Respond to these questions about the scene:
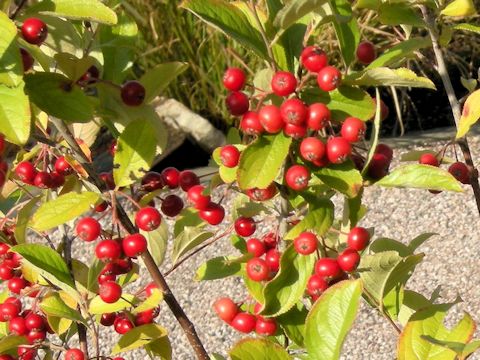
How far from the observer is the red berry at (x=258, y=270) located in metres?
0.86

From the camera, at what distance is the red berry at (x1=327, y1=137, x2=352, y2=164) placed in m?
0.75

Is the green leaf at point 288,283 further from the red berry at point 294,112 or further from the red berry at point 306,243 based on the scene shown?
the red berry at point 294,112

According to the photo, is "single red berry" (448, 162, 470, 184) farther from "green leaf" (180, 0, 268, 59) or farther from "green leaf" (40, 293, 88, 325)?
"green leaf" (40, 293, 88, 325)

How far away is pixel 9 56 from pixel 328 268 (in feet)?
1.15

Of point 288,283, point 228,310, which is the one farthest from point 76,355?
point 288,283

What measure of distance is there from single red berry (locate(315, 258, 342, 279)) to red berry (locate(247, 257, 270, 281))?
Answer: 0.19 ft

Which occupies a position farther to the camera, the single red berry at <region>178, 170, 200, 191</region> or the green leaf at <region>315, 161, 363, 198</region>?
the single red berry at <region>178, 170, 200, 191</region>

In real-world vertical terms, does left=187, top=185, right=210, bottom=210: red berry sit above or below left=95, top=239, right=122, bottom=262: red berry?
below

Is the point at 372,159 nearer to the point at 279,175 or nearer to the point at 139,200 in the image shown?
the point at 279,175

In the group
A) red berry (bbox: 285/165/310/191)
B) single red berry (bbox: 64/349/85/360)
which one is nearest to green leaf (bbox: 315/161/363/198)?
red berry (bbox: 285/165/310/191)

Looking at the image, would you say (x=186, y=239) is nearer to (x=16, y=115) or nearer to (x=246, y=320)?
(x=246, y=320)

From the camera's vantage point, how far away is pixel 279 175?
2.82ft

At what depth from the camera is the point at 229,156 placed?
0.81 meters

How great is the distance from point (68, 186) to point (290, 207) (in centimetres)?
27
